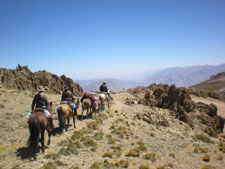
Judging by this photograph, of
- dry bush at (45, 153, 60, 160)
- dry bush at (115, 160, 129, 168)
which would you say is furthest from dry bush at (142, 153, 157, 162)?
dry bush at (45, 153, 60, 160)

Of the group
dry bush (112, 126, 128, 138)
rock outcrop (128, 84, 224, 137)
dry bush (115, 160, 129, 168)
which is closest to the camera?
dry bush (115, 160, 129, 168)

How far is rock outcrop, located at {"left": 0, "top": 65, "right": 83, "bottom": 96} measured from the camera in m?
37.8

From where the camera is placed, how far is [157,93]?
1362 inches

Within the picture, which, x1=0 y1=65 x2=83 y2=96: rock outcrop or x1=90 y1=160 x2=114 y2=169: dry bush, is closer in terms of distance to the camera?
x1=90 y1=160 x2=114 y2=169: dry bush

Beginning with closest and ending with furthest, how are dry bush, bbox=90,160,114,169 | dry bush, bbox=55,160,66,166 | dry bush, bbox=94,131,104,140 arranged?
dry bush, bbox=55,160,66,166 < dry bush, bbox=90,160,114,169 < dry bush, bbox=94,131,104,140

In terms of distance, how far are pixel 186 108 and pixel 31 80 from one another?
1543 inches

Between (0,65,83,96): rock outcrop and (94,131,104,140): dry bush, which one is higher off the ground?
(0,65,83,96): rock outcrop

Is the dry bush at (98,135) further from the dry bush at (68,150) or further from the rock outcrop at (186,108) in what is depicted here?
the rock outcrop at (186,108)

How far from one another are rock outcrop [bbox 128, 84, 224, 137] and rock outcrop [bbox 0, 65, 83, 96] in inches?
1102

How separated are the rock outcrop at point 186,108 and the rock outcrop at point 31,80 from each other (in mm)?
27981

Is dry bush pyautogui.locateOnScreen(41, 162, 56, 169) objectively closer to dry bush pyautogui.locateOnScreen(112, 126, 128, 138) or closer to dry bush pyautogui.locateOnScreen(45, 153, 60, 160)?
dry bush pyautogui.locateOnScreen(45, 153, 60, 160)

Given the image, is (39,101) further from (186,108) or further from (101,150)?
(186,108)

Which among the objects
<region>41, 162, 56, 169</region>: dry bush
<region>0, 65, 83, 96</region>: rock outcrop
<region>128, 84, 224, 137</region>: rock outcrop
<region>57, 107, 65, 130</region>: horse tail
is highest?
<region>0, 65, 83, 96</region>: rock outcrop

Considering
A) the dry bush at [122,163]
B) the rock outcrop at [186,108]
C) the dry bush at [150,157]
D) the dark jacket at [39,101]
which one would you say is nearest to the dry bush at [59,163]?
the dry bush at [122,163]
